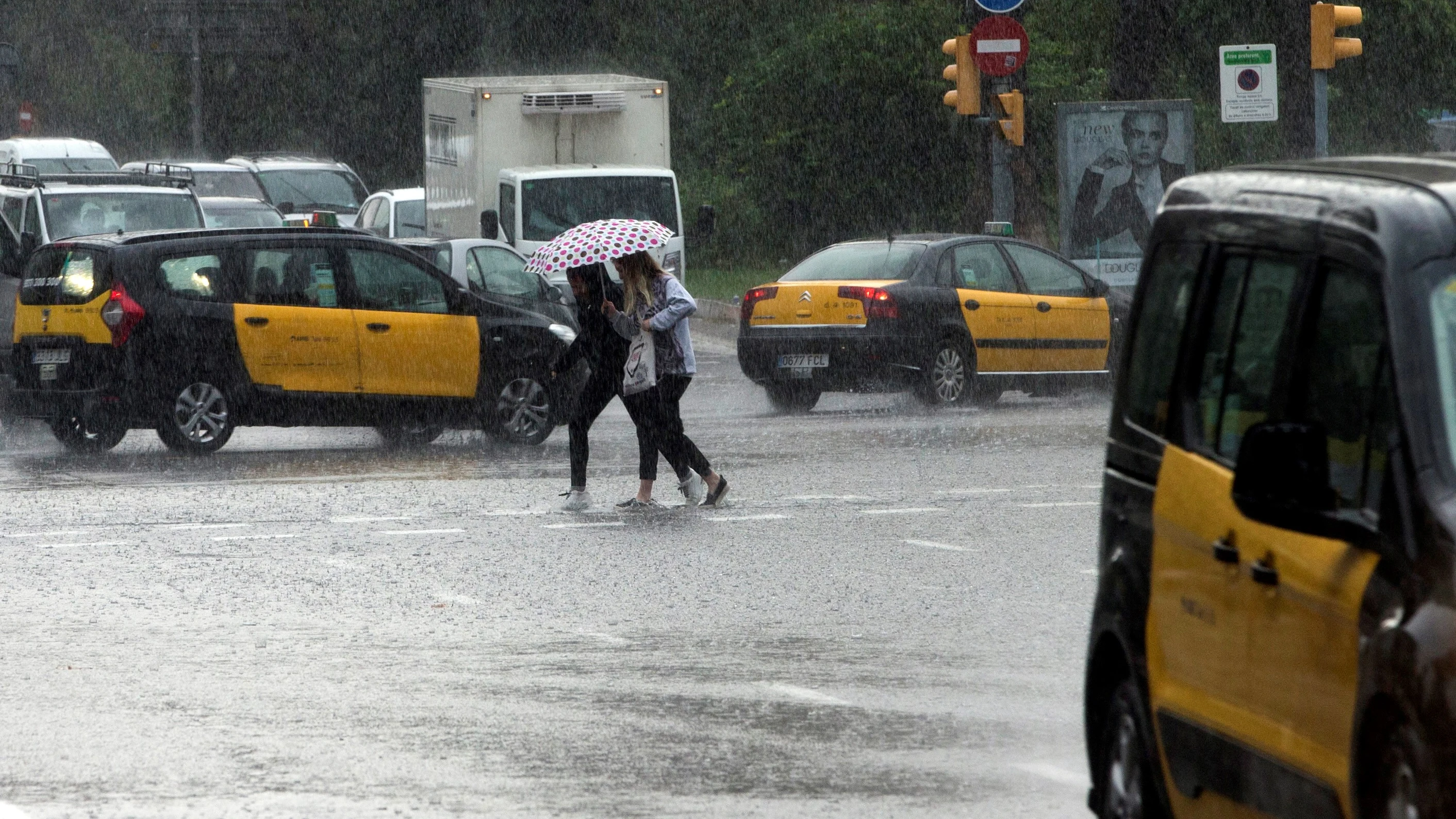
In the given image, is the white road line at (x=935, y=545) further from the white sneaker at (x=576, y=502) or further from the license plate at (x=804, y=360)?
the license plate at (x=804, y=360)

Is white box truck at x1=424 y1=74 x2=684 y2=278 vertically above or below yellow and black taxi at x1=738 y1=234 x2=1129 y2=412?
above

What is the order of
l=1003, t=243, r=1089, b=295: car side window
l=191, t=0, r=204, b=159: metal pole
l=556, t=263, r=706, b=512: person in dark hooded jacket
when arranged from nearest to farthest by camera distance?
l=556, t=263, r=706, b=512: person in dark hooded jacket → l=1003, t=243, r=1089, b=295: car side window → l=191, t=0, r=204, b=159: metal pole

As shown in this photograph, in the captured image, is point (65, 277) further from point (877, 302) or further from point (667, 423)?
point (877, 302)

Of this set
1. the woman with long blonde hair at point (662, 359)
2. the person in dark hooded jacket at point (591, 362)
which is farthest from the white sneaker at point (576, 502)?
the woman with long blonde hair at point (662, 359)

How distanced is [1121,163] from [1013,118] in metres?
1.24

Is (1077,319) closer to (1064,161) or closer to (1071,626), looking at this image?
(1064,161)

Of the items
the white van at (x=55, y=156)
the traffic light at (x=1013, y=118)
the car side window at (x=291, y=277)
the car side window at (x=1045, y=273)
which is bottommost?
the car side window at (x=1045, y=273)

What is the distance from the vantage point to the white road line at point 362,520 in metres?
13.4

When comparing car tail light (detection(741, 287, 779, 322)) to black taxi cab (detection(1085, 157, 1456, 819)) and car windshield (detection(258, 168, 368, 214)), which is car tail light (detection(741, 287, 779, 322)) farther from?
car windshield (detection(258, 168, 368, 214))

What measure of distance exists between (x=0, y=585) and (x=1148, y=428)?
699 cm

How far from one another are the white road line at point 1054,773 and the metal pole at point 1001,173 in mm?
19041

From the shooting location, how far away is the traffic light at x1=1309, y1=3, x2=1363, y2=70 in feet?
76.4

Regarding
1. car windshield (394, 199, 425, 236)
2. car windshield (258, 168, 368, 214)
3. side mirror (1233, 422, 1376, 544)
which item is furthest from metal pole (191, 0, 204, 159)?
side mirror (1233, 422, 1376, 544)

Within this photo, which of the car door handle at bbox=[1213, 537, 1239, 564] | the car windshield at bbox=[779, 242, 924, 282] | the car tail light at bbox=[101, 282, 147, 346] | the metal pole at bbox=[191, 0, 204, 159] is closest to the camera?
the car door handle at bbox=[1213, 537, 1239, 564]
